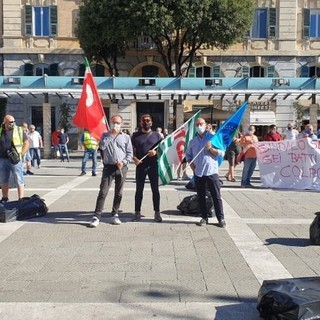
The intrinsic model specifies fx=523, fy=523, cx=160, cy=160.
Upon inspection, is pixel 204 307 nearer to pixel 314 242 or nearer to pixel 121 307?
pixel 121 307

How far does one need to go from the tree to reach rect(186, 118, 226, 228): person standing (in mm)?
21624

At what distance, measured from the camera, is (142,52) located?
121ft

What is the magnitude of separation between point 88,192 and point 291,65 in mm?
27519

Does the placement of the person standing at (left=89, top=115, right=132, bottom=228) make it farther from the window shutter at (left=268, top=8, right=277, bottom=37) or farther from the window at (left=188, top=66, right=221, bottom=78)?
the window shutter at (left=268, top=8, right=277, bottom=37)

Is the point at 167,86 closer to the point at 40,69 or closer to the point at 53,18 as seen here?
the point at 40,69

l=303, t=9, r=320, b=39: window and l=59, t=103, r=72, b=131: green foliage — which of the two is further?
l=303, t=9, r=320, b=39: window

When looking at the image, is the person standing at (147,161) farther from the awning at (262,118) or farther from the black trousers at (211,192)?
the awning at (262,118)

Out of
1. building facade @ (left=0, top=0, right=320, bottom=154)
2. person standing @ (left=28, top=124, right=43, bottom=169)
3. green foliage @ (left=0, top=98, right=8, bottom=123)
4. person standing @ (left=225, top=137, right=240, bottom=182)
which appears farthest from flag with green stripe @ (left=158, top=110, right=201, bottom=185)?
green foliage @ (left=0, top=98, right=8, bottom=123)

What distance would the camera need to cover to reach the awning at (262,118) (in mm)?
35250

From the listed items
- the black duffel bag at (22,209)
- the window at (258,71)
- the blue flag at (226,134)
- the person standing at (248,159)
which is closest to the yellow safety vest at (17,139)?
the black duffel bag at (22,209)

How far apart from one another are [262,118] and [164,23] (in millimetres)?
10372

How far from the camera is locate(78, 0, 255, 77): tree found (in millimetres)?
29516

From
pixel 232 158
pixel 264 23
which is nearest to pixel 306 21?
pixel 264 23

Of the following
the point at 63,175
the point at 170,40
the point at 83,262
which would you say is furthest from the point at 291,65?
the point at 83,262
